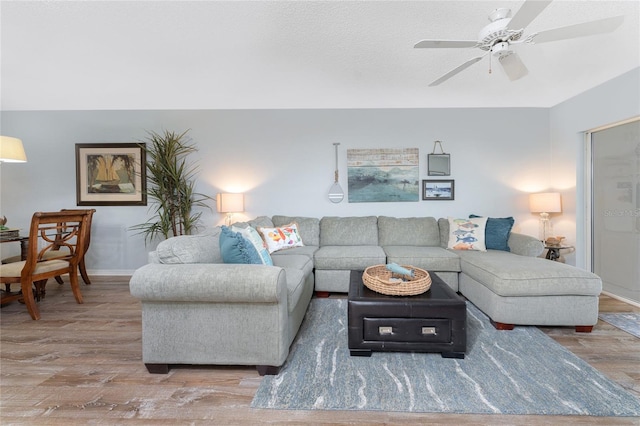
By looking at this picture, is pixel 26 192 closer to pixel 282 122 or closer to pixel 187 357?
pixel 282 122

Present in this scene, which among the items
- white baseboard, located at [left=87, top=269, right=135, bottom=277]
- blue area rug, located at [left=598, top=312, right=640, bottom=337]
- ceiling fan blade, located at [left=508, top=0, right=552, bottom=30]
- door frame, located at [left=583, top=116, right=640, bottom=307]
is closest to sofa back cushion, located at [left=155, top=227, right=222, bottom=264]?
ceiling fan blade, located at [left=508, top=0, right=552, bottom=30]

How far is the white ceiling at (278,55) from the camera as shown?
2.26 m

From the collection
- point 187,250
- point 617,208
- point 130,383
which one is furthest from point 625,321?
point 130,383

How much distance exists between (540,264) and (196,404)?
2.73 metres

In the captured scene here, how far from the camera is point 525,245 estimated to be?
2838 millimetres

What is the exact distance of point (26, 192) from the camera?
12.6ft

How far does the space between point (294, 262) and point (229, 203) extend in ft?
4.96

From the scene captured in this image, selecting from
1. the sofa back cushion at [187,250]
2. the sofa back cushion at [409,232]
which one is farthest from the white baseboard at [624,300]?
the sofa back cushion at [187,250]

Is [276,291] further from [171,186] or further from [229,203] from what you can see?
[171,186]

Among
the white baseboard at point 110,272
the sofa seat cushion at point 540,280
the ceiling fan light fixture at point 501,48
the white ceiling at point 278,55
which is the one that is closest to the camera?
the ceiling fan light fixture at point 501,48

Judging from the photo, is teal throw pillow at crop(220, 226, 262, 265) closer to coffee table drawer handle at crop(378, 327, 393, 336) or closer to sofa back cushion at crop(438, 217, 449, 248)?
coffee table drawer handle at crop(378, 327, 393, 336)

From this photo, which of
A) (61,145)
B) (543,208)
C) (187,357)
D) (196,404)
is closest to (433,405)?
(196,404)

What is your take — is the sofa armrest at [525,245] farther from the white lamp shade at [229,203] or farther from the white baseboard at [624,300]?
the white lamp shade at [229,203]

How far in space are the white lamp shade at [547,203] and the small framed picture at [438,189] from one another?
0.97 m
